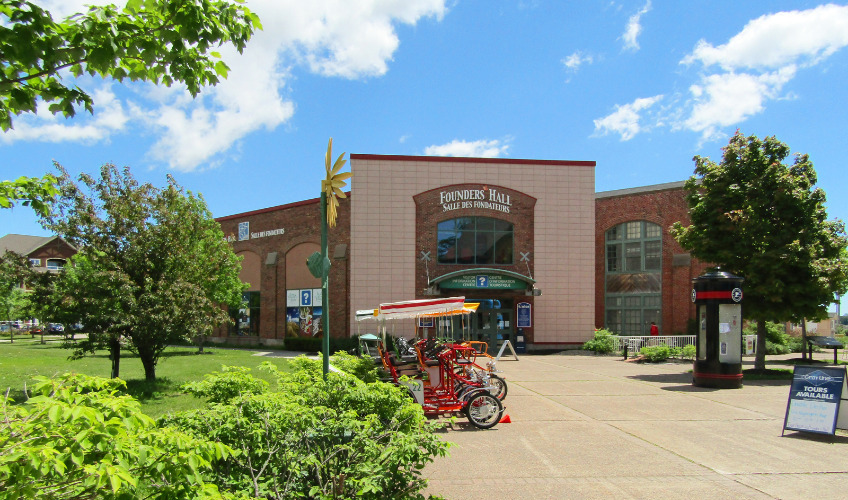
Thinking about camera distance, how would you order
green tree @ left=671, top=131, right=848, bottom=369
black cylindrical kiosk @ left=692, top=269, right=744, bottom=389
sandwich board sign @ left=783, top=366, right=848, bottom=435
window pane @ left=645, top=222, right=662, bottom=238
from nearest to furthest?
sandwich board sign @ left=783, top=366, right=848, bottom=435
black cylindrical kiosk @ left=692, top=269, right=744, bottom=389
green tree @ left=671, top=131, right=848, bottom=369
window pane @ left=645, top=222, right=662, bottom=238

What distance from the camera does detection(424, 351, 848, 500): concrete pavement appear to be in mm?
7121

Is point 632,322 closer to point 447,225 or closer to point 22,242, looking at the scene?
point 447,225

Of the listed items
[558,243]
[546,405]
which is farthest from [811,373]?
[558,243]

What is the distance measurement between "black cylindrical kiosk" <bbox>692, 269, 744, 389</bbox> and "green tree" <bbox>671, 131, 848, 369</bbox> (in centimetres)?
251

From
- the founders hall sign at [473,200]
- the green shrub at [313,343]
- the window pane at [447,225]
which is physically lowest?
the green shrub at [313,343]

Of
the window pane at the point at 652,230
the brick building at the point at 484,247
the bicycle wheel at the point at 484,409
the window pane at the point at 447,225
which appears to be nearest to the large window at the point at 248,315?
the brick building at the point at 484,247

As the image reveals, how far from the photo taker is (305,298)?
3391 cm

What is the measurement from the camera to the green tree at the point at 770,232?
59.6 ft

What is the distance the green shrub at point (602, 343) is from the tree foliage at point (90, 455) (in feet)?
93.1

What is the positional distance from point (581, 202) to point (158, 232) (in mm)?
22740

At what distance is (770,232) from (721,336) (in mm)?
4879

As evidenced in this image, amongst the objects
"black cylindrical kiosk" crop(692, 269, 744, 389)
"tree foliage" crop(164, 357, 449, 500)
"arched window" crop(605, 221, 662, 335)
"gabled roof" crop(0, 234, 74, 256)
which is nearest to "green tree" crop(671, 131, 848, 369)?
"black cylindrical kiosk" crop(692, 269, 744, 389)

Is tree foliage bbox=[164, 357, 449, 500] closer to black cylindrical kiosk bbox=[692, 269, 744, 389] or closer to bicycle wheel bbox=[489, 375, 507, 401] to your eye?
bicycle wheel bbox=[489, 375, 507, 401]

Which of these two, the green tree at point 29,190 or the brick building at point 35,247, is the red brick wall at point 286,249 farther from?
the brick building at point 35,247
